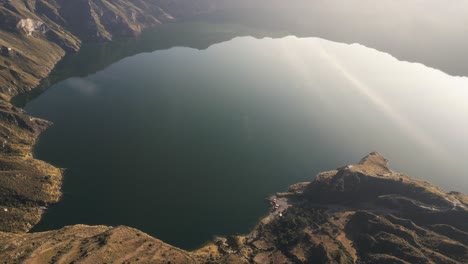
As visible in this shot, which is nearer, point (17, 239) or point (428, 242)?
point (17, 239)

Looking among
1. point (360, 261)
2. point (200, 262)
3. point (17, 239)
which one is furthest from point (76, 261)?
point (360, 261)

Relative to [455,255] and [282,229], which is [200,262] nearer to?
[282,229]

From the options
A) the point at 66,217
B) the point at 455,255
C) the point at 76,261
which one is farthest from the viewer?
the point at 66,217

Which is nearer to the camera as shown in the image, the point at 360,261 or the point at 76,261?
the point at 76,261

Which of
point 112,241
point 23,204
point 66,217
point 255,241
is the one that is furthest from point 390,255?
point 23,204

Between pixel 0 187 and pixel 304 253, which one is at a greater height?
pixel 0 187

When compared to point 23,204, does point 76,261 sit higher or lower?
lower

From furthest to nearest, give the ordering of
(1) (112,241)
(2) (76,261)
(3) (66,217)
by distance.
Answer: (3) (66,217) < (1) (112,241) < (2) (76,261)

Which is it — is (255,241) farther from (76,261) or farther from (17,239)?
(17,239)

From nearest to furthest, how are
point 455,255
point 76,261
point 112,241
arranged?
point 76,261
point 112,241
point 455,255
